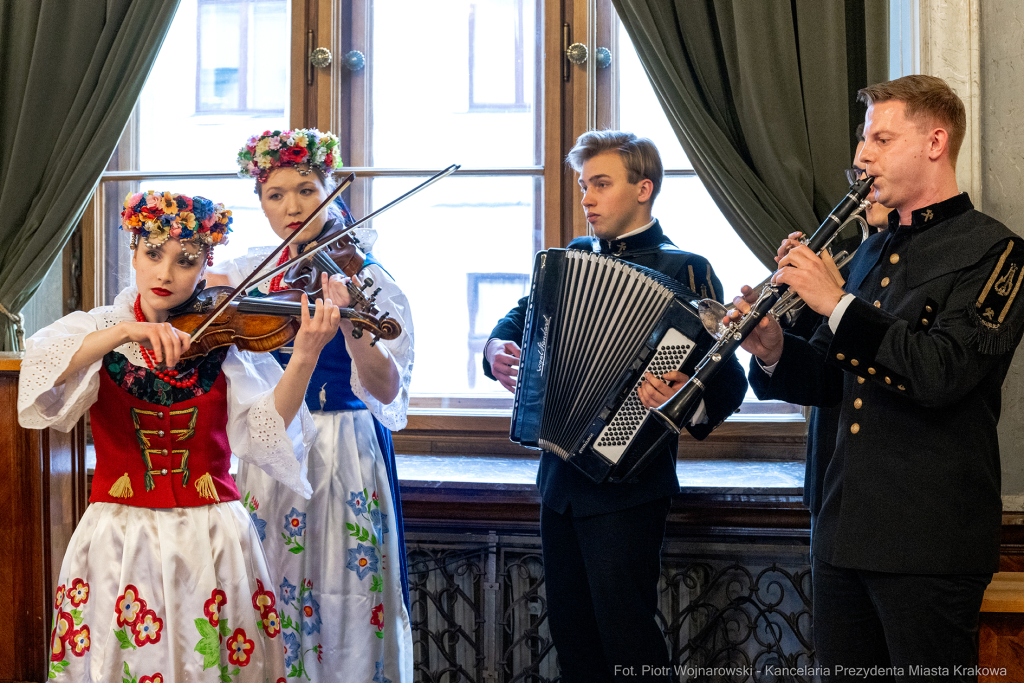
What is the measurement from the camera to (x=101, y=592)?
1510mm

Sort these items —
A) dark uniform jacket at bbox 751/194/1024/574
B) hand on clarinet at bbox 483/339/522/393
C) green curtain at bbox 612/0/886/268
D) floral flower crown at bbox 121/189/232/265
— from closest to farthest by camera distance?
dark uniform jacket at bbox 751/194/1024/574 → floral flower crown at bbox 121/189/232/265 → hand on clarinet at bbox 483/339/522/393 → green curtain at bbox 612/0/886/268

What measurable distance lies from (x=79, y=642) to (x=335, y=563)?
52 cm

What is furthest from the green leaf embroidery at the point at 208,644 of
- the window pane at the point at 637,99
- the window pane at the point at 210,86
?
the window pane at the point at 637,99

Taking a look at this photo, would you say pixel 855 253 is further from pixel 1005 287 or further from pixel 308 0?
pixel 308 0

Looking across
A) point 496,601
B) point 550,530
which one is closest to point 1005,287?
point 550,530

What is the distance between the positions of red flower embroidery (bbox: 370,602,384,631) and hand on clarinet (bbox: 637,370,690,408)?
75 centimetres

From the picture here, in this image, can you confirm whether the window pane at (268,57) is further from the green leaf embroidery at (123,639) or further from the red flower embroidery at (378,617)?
the green leaf embroidery at (123,639)

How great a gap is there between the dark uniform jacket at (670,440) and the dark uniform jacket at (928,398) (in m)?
0.29

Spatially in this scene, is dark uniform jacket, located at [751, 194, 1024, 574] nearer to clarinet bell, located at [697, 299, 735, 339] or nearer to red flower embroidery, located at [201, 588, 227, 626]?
clarinet bell, located at [697, 299, 735, 339]

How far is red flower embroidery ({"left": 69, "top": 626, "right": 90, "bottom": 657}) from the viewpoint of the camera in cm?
149

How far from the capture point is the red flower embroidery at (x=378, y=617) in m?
1.82

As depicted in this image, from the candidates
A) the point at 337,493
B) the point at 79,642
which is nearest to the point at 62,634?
the point at 79,642

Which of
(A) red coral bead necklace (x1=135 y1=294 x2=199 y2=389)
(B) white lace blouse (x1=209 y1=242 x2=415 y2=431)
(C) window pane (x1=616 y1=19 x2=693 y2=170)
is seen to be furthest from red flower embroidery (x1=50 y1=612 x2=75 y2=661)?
(C) window pane (x1=616 y1=19 x2=693 y2=170)

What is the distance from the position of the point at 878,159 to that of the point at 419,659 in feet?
6.07
